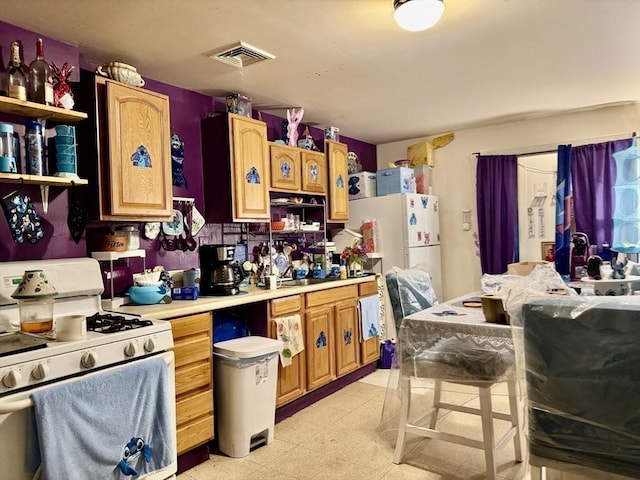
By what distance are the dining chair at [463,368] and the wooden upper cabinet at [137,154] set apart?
165 cm

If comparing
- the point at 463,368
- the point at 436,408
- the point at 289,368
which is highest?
the point at 463,368

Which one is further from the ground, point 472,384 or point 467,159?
point 467,159

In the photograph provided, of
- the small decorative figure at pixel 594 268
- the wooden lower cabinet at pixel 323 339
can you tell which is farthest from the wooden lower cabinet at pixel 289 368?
the small decorative figure at pixel 594 268

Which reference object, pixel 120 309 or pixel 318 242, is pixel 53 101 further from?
pixel 318 242

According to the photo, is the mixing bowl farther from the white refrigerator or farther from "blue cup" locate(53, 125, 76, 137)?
the white refrigerator

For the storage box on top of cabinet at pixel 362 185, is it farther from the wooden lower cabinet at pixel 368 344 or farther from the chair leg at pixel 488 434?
the chair leg at pixel 488 434

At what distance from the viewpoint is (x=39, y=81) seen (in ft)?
7.25

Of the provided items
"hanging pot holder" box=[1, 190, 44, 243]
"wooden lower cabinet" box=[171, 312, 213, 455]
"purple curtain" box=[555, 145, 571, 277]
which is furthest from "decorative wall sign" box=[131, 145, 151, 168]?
"purple curtain" box=[555, 145, 571, 277]

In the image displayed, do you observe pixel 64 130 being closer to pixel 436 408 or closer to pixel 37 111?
pixel 37 111

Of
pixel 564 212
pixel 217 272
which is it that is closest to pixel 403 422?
pixel 217 272

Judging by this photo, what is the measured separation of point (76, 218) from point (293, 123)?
6.49 feet

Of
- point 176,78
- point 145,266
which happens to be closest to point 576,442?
point 145,266

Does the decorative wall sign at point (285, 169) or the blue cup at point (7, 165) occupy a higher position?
the decorative wall sign at point (285, 169)

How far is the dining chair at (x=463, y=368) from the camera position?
2123mm
